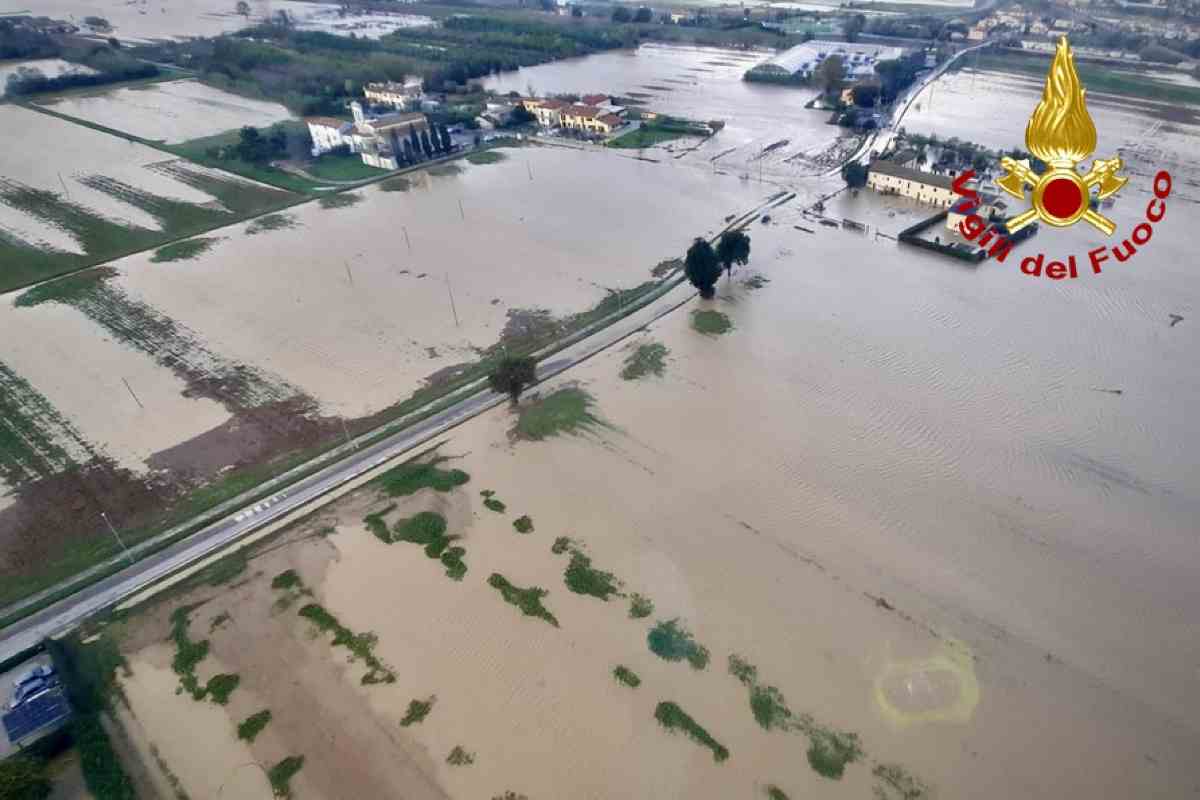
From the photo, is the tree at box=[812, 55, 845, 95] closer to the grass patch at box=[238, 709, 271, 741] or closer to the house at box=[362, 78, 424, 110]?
the house at box=[362, 78, 424, 110]

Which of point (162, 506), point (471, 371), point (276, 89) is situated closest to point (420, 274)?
point (471, 371)

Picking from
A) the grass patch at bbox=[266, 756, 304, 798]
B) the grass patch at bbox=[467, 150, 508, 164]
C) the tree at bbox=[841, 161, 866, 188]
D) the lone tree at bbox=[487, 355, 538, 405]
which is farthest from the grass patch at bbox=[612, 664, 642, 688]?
the grass patch at bbox=[467, 150, 508, 164]

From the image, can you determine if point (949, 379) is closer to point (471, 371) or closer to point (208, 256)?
point (471, 371)

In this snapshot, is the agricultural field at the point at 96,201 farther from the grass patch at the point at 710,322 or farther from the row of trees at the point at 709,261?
the grass patch at the point at 710,322

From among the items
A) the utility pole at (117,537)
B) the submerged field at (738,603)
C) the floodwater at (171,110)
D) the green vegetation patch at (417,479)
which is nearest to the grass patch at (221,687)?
the submerged field at (738,603)

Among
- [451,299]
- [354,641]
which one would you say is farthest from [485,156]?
[354,641]

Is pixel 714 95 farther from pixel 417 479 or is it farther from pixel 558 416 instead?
pixel 417 479
